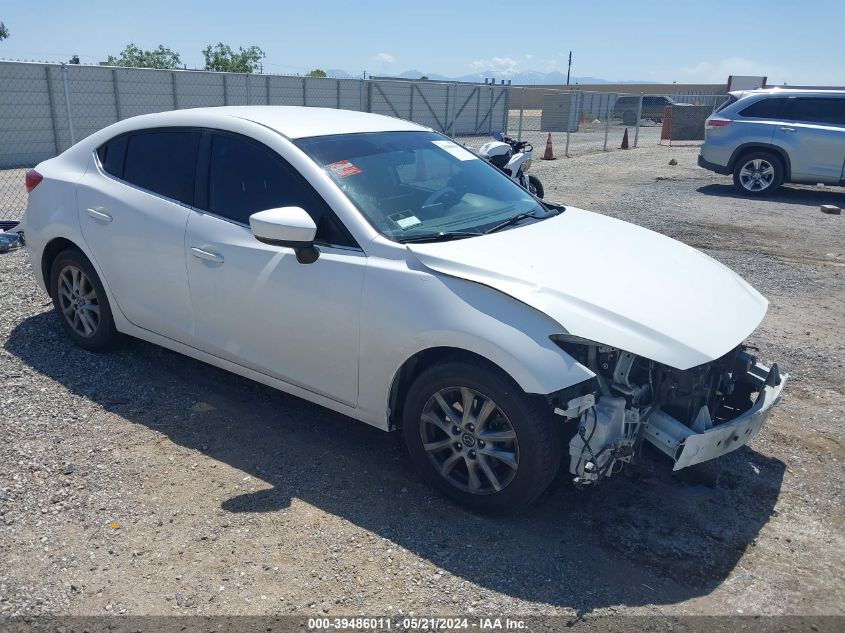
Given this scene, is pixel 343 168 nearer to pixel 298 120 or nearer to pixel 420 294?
pixel 298 120

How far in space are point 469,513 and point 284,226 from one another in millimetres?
1631

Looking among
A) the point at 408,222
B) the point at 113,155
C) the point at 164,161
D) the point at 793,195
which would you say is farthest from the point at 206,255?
the point at 793,195

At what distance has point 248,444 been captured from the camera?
4047mm

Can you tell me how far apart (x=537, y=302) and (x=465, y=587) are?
48.4 inches

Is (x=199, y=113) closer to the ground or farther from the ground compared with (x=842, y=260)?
farther from the ground

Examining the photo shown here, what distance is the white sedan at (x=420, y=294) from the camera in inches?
123

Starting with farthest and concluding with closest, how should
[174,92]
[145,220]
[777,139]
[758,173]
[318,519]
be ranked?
[174,92]
[758,173]
[777,139]
[145,220]
[318,519]

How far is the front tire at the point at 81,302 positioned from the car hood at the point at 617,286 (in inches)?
99.7

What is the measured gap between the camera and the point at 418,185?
4059 mm

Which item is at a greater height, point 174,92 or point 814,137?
point 174,92

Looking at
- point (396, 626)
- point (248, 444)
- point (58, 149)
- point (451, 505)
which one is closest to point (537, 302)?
point (451, 505)

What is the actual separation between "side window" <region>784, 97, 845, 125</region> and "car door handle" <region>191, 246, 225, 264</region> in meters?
12.1

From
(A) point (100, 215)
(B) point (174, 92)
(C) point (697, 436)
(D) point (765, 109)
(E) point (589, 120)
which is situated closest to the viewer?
(C) point (697, 436)

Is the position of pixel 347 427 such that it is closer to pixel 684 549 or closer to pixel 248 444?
pixel 248 444
